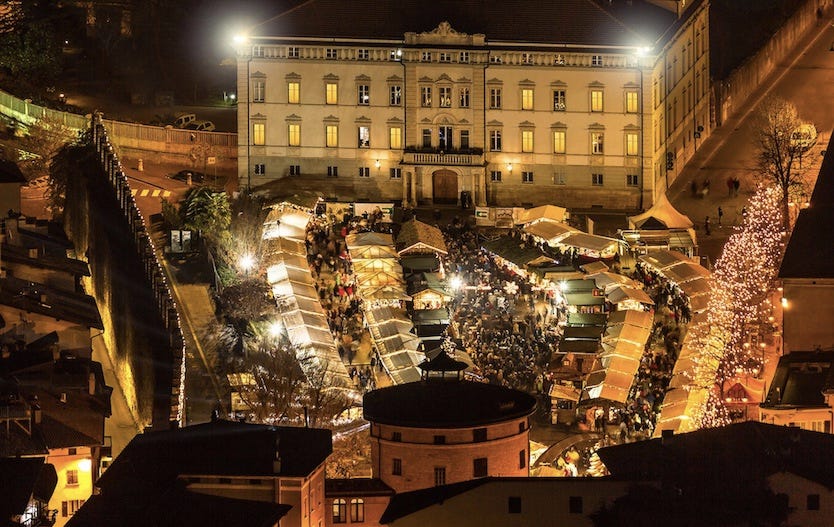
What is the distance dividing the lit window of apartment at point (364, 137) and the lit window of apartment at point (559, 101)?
861 cm

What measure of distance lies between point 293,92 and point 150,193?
8.76 m

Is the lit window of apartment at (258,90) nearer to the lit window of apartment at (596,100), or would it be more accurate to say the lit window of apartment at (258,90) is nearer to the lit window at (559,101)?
the lit window at (559,101)

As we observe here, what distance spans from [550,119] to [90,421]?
42410 mm

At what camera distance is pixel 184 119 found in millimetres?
119750

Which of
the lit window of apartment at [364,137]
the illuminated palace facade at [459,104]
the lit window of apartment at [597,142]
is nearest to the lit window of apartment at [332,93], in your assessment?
the illuminated palace facade at [459,104]

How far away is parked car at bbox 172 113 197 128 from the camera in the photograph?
118 m

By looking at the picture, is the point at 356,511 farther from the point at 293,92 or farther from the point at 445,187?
the point at 293,92

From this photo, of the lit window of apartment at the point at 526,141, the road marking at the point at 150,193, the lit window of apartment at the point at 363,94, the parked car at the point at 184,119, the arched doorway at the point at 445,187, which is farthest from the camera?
the parked car at the point at 184,119

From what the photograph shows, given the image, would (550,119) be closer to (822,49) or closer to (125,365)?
(822,49)

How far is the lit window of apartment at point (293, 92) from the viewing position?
112 metres

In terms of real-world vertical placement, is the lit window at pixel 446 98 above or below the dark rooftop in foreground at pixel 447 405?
above

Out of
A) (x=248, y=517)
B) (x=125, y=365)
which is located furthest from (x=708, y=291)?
(x=248, y=517)

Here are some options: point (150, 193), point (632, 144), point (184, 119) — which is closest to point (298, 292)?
point (150, 193)

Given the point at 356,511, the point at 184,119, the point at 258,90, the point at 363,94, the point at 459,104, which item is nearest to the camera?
the point at 356,511
